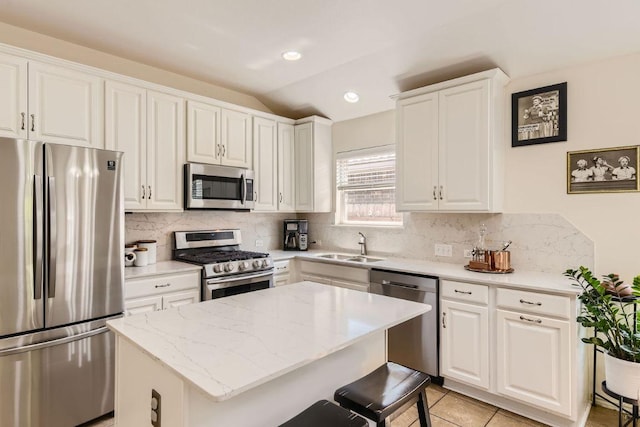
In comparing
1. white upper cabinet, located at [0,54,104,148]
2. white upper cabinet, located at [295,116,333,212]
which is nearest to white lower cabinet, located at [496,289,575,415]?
white upper cabinet, located at [295,116,333,212]

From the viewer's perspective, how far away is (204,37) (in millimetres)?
2801

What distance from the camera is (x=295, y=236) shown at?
4.33 meters

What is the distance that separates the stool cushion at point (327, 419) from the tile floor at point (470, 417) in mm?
1346

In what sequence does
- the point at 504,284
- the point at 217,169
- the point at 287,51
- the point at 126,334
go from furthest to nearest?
the point at 217,169, the point at 287,51, the point at 504,284, the point at 126,334

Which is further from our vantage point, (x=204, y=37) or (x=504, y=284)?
(x=204, y=37)

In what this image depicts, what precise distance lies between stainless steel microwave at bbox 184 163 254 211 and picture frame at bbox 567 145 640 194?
9.33 feet

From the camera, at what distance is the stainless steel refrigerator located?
2.05 meters

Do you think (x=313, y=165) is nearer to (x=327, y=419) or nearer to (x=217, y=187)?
(x=217, y=187)

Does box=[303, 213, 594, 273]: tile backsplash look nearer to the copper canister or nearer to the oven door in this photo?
the copper canister

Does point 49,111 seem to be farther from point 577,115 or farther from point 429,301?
point 577,115

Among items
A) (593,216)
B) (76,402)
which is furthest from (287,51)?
(76,402)

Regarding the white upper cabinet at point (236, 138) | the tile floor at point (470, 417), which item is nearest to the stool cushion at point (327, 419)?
the tile floor at point (470, 417)

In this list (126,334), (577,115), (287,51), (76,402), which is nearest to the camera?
(126,334)

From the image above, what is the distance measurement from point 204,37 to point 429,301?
2.74 m
